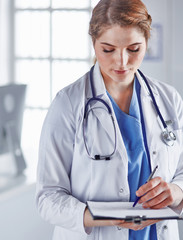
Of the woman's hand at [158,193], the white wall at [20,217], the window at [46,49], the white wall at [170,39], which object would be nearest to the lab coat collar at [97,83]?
the woman's hand at [158,193]

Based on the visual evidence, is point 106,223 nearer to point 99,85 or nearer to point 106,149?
point 106,149

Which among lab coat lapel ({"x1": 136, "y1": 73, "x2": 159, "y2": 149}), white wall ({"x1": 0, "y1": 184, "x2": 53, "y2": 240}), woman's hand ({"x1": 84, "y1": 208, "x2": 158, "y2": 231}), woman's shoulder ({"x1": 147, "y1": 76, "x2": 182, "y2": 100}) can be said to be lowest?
white wall ({"x1": 0, "y1": 184, "x2": 53, "y2": 240})

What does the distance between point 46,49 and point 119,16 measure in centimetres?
295

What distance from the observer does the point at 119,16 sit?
4.24 ft

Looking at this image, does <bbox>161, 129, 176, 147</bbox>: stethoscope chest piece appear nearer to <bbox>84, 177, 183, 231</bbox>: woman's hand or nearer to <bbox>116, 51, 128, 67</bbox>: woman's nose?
<bbox>84, 177, 183, 231</bbox>: woman's hand

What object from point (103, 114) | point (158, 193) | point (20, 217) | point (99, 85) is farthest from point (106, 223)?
point (20, 217)

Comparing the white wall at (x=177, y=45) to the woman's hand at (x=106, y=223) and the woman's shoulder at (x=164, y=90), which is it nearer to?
the woman's shoulder at (x=164, y=90)

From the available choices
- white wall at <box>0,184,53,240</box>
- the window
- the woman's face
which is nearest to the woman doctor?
the woman's face

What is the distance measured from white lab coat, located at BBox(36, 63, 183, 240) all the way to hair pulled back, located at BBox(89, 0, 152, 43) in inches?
9.0

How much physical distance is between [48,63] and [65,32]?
0.37 m

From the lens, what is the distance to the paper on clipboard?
1.21m

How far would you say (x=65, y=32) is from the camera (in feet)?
13.2

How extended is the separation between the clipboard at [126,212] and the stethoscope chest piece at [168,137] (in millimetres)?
247

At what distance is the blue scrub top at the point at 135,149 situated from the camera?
141 centimetres
